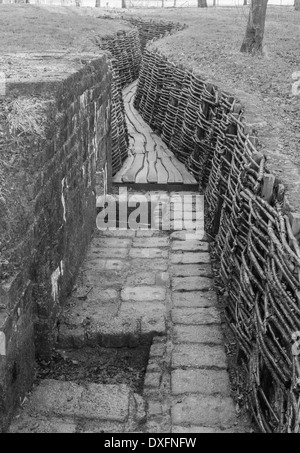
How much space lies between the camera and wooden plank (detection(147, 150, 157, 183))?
7.46 meters

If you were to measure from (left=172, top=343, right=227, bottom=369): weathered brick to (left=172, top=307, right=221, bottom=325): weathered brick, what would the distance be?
324 mm

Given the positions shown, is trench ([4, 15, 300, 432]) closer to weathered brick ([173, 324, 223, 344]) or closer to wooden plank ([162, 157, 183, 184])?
weathered brick ([173, 324, 223, 344])

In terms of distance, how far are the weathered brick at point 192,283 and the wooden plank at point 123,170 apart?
8.83ft

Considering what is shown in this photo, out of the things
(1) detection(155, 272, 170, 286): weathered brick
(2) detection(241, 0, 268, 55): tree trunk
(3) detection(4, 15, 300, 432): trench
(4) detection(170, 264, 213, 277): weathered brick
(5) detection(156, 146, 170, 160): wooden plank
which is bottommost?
(4) detection(170, 264, 213, 277): weathered brick

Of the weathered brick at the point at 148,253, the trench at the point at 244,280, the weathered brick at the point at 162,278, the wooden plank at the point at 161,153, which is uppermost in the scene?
the trench at the point at 244,280

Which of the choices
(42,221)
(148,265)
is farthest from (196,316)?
(42,221)

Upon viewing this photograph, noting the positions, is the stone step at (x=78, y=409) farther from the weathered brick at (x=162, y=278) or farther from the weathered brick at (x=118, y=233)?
the weathered brick at (x=118, y=233)

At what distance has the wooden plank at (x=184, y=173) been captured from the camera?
747cm

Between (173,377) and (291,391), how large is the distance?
1.31 m

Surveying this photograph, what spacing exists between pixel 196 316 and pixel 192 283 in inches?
23.5

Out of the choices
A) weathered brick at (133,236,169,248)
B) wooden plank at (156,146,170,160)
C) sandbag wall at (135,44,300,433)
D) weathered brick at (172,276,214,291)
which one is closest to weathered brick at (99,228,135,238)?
weathered brick at (133,236,169,248)

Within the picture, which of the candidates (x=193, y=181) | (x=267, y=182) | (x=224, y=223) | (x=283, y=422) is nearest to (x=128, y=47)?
(x=193, y=181)

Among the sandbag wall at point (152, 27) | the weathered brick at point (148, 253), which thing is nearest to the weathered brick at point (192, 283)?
the weathered brick at point (148, 253)

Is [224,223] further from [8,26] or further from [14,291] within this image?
[8,26]
